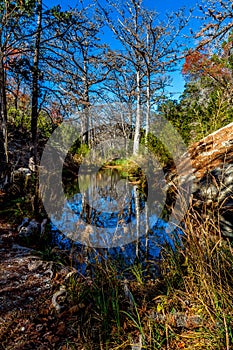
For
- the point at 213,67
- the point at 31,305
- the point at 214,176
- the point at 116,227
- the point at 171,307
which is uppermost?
the point at 213,67

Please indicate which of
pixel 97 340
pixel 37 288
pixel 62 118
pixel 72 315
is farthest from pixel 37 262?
pixel 62 118

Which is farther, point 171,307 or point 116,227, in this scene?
point 116,227

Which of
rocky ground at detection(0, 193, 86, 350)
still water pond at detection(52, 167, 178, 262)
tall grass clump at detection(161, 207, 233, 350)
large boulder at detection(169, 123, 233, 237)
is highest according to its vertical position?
large boulder at detection(169, 123, 233, 237)

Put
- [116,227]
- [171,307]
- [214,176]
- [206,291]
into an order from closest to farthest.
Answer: [206,291] → [171,307] → [116,227] → [214,176]

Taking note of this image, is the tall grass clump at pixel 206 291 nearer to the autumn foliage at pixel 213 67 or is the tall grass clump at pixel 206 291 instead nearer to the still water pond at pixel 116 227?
the still water pond at pixel 116 227

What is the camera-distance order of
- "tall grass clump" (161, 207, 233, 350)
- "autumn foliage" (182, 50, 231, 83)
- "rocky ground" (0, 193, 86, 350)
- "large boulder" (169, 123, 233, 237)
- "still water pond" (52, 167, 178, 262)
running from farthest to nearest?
1. "autumn foliage" (182, 50, 231, 83)
2. "still water pond" (52, 167, 178, 262)
3. "large boulder" (169, 123, 233, 237)
4. "rocky ground" (0, 193, 86, 350)
5. "tall grass clump" (161, 207, 233, 350)

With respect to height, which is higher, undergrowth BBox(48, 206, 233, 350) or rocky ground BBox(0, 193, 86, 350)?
undergrowth BBox(48, 206, 233, 350)

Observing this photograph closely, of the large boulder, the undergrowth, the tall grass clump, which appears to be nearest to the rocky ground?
the undergrowth

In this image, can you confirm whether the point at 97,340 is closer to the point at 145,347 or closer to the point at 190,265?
the point at 145,347

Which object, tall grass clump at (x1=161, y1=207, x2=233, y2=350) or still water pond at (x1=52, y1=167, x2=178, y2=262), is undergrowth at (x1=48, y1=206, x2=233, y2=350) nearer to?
tall grass clump at (x1=161, y1=207, x2=233, y2=350)

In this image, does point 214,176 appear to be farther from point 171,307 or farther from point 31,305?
point 31,305

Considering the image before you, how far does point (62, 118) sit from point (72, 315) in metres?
6.15

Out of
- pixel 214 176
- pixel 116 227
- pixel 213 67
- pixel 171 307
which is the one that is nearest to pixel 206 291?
pixel 171 307

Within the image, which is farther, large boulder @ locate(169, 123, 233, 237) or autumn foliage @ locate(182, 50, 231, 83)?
autumn foliage @ locate(182, 50, 231, 83)
